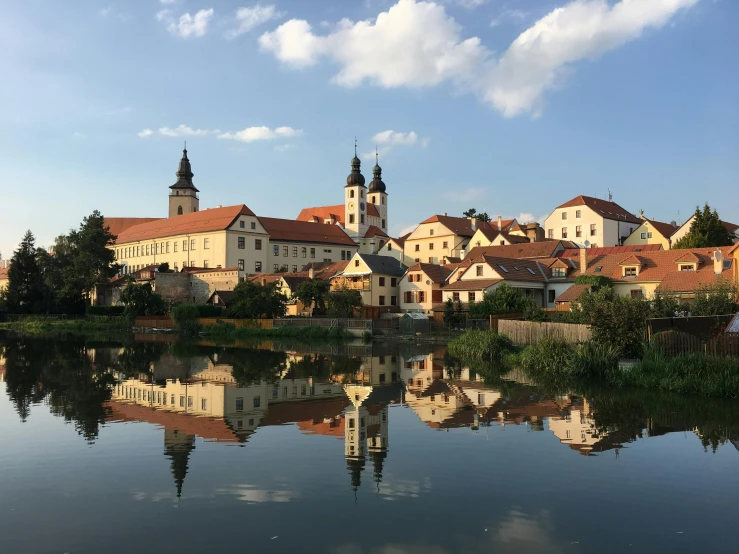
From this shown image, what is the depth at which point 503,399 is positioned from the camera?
19375 millimetres

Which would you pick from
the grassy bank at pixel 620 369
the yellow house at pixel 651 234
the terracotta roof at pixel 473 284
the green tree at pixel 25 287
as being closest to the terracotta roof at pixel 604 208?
the yellow house at pixel 651 234

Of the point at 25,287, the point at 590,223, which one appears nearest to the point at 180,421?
the point at 590,223

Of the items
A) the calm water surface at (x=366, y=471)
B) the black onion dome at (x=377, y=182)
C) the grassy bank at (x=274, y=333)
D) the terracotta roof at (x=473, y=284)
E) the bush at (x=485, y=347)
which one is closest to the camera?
the calm water surface at (x=366, y=471)

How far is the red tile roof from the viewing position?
7994 cm

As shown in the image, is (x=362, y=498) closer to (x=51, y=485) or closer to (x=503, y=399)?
(x=51, y=485)

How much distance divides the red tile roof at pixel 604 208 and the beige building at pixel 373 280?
2840 cm

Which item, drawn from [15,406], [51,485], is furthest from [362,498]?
[15,406]

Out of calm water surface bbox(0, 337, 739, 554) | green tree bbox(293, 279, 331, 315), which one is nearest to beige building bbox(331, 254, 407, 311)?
green tree bbox(293, 279, 331, 315)

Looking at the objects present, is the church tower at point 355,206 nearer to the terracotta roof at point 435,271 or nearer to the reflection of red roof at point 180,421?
the terracotta roof at point 435,271

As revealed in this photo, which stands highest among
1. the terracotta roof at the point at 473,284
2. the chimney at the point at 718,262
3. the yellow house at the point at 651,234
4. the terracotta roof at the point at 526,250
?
the yellow house at the point at 651,234

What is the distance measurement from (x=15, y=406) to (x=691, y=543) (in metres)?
18.4

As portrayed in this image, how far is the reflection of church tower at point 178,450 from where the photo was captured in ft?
37.3

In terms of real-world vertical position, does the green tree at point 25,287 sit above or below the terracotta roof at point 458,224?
below

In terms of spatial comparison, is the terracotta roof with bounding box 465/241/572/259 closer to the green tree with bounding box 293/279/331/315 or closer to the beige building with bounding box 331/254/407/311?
the beige building with bounding box 331/254/407/311
